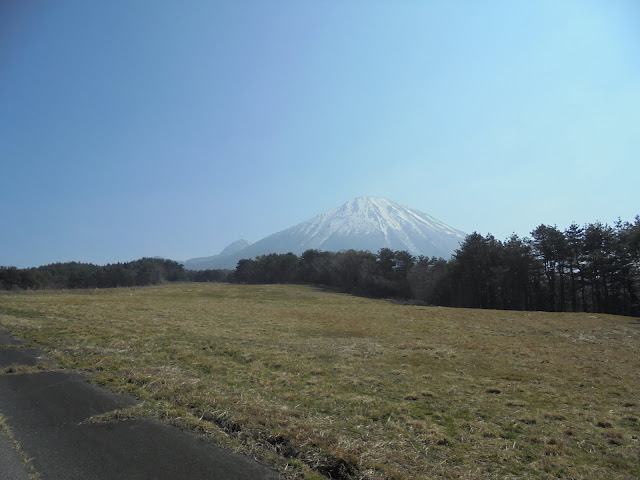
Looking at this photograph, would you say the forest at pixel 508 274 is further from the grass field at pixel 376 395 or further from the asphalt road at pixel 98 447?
the asphalt road at pixel 98 447

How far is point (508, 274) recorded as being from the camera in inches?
2141

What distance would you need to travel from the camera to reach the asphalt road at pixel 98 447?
4.71 metres

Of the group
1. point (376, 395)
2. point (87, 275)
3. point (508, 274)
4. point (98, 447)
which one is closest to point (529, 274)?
point (508, 274)

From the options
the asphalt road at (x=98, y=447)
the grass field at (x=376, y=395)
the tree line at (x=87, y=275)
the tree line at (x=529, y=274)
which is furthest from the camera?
the tree line at (x=87, y=275)

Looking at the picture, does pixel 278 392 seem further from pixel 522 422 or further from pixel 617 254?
pixel 617 254

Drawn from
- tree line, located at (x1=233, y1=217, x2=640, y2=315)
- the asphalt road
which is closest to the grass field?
the asphalt road

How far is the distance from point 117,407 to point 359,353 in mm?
9951

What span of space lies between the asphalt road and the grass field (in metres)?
0.40

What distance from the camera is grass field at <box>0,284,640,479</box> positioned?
17.9 ft

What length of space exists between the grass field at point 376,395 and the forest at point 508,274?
34000 millimetres

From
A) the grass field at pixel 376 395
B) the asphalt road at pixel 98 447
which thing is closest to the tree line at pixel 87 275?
the grass field at pixel 376 395

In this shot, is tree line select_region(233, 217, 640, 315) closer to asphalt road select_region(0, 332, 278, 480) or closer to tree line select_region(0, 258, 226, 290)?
asphalt road select_region(0, 332, 278, 480)

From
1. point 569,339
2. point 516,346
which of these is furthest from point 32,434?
point 569,339

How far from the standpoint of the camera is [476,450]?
582 cm
